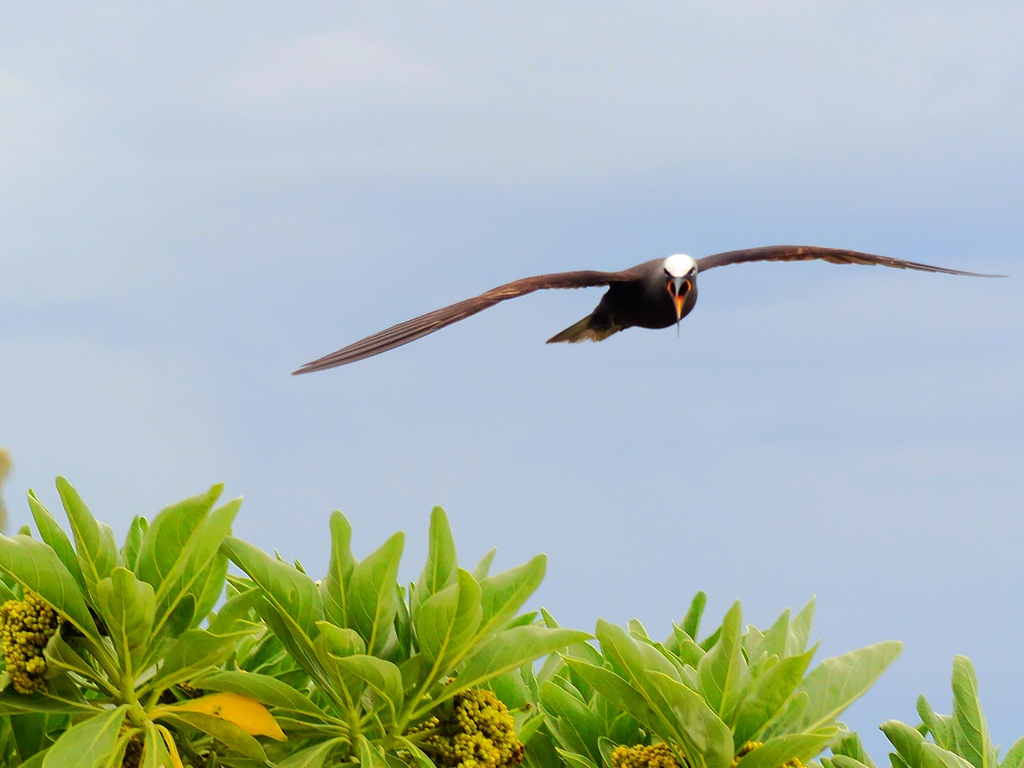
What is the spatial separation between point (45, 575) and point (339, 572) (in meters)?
0.73

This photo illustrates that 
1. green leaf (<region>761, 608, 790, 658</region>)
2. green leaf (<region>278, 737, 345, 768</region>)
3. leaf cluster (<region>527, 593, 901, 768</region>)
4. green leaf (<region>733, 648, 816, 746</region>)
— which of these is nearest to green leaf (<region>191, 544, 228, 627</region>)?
green leaf (<region>278, 737, 345, 768</region>)

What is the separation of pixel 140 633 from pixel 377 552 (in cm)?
63

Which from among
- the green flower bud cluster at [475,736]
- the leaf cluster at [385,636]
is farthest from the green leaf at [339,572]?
the green flower bud cluster at [475,736]

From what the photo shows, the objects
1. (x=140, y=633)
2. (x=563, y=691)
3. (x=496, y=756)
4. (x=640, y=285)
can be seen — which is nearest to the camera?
(x=140, y=633)

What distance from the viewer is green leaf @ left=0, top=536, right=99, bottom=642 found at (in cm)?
279

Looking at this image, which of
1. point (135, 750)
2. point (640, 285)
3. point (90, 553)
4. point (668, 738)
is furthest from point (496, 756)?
point (640, 285)

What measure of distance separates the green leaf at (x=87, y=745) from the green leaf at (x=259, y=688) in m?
0.24

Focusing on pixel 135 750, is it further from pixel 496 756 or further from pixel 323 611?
pixel 496 756

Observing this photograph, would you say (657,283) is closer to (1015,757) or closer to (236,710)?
(1015,757)

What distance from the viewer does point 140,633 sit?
2.84 meters

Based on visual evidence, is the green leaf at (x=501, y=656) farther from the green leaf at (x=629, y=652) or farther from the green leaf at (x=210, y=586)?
the green leaf at (x=210, y=586)

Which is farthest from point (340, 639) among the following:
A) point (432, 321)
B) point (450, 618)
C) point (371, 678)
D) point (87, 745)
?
point (432, 321)

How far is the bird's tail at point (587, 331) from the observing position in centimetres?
959

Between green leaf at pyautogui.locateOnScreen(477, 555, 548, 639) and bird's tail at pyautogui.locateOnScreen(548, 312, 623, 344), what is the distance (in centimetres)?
668
